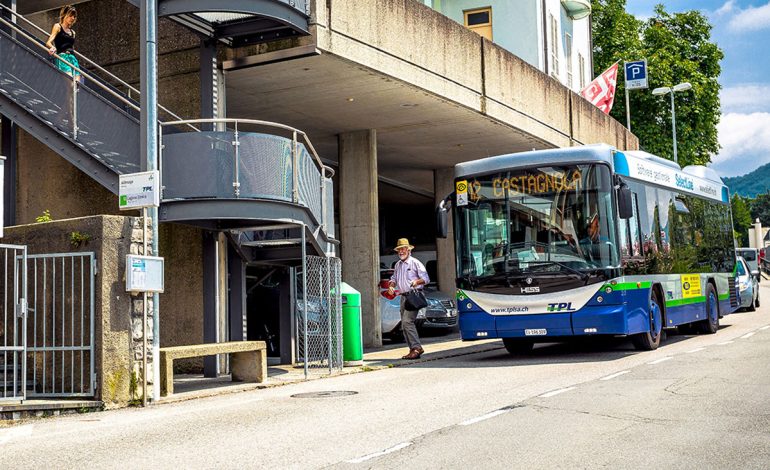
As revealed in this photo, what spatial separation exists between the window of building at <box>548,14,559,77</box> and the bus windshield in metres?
16.6

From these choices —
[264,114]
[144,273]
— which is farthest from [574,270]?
[264,114]

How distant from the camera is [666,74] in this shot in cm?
4944

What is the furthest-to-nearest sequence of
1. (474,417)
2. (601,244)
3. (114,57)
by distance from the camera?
(114,57)
(601,244)
(474,417)

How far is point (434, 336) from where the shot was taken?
24.9 meters

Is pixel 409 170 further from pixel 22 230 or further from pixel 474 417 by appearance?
pixel 474 417

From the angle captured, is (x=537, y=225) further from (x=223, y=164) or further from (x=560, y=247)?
(x=223, y=164)

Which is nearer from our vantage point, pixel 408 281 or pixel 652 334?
pixel 652 334

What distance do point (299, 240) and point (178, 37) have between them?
13.9 feet

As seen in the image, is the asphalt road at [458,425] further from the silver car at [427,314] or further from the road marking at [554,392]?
the silver car at [427,314]

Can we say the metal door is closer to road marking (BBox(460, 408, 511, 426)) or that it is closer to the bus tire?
road marking (BBox(460, 408, 511, 426))

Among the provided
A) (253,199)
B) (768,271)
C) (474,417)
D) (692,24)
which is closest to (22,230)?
(253,199)

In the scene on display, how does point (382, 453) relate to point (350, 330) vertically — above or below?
below

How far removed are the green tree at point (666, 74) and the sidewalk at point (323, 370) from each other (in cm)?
3037

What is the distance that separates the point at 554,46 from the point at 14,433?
2577cm
